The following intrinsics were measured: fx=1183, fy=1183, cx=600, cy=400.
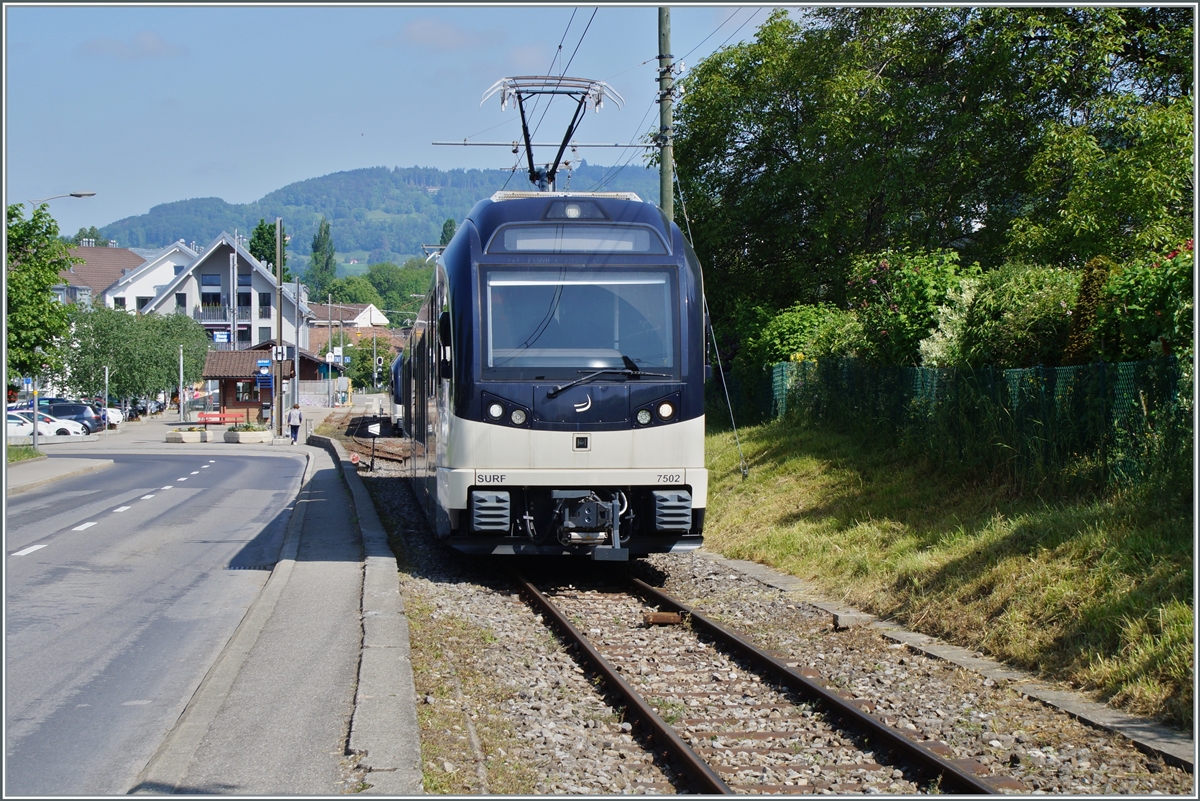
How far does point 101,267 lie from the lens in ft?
388

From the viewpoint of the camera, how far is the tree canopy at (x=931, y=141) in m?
17.6

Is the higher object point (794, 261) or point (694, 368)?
point (794, 261)

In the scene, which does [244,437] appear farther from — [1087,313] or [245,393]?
[1087,313]

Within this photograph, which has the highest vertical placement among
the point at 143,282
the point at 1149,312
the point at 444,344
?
the point at 143,282

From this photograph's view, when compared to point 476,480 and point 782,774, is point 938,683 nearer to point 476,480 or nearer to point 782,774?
point 782,774

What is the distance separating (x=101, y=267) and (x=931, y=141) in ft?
364

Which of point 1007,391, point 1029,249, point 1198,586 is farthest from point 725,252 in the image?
point 1198,586

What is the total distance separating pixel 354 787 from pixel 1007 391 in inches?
363

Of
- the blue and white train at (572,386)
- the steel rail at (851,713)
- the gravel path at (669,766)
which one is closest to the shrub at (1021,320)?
the blue and white train at (572,386)

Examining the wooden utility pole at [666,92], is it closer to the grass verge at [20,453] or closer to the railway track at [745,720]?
the railway track at [745,720]

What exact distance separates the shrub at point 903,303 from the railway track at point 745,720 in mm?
7377

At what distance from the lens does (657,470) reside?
11.1 m

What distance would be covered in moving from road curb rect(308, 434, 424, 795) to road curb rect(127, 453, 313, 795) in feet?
2.61

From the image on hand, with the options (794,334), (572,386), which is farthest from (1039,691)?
(794,334)
